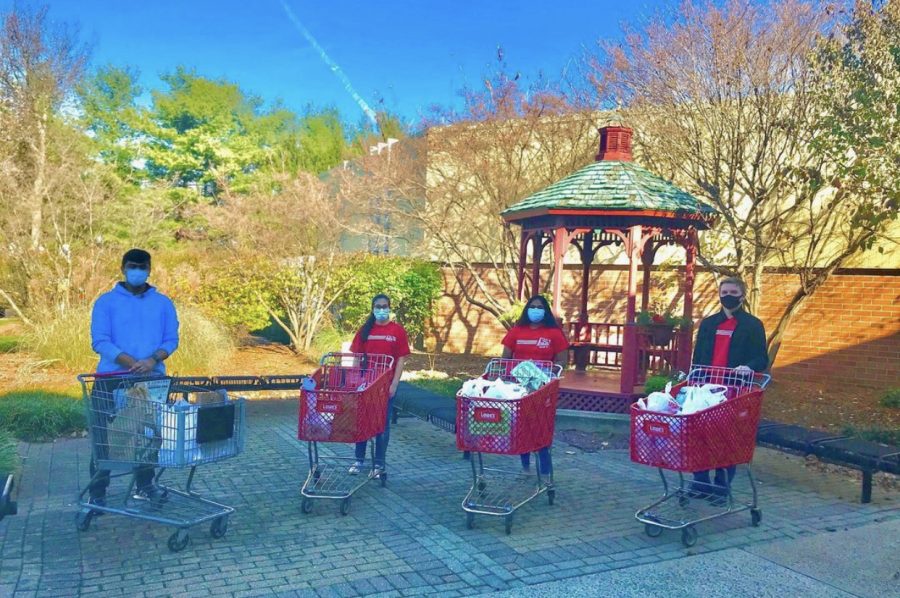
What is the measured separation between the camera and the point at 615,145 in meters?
10.9

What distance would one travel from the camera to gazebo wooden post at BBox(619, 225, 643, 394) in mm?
9711

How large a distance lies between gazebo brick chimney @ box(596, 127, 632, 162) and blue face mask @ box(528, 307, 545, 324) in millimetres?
4475

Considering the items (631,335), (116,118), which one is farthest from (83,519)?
(116,118)

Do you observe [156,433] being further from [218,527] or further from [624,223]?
[624,223]

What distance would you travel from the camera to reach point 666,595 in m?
4.56

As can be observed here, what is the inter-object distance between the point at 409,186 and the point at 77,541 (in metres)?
11.0

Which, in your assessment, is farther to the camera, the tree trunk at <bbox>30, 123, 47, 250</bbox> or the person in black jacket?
the tree trunk at <bbox>30, 123, 47, 250</bbox>

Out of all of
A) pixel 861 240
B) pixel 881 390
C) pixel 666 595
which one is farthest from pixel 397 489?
pixel 881 390

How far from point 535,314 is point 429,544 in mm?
2586

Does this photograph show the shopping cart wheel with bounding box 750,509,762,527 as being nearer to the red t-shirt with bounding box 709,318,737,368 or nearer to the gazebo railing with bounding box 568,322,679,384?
the red t-shirt with bounding box 709,318,737,368

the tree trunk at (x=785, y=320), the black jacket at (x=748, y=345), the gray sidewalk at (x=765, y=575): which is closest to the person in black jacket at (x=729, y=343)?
the black jacket at (x=748, y=345)

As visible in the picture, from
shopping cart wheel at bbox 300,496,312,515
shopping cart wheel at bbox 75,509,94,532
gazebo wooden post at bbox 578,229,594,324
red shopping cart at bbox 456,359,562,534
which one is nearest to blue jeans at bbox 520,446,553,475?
red shopping cart at bbox 456,359,562,534

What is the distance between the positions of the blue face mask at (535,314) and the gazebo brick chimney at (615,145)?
4.48 meters

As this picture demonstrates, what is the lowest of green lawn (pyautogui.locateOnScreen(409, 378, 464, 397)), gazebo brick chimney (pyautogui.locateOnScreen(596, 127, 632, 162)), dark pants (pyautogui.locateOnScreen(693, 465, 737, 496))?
green lawn (pyautogui.locateOnScreen(409, 378, 464, 397))
